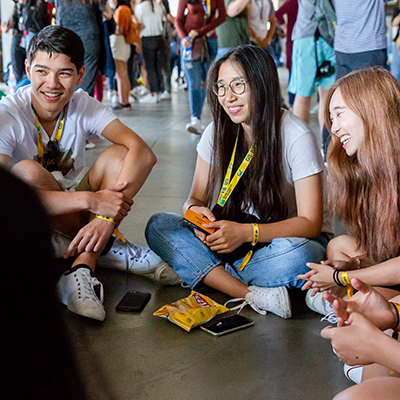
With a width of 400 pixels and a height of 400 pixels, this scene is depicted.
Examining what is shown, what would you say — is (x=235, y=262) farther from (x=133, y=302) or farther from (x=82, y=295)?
(x=82, y=295)

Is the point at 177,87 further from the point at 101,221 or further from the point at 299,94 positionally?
the point at 101,221

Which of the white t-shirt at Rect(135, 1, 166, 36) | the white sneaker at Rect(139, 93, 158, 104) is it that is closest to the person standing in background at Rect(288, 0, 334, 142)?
the white t-shirt at Rect(135, 1, 166, 36)

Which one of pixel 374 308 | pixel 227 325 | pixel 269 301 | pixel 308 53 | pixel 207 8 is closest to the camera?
pixel 374 308

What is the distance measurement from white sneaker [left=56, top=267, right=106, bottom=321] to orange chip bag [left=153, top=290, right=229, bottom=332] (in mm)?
238

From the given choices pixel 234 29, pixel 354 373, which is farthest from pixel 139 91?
pixel 354 373

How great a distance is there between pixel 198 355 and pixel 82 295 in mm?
556

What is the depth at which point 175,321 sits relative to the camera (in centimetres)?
217

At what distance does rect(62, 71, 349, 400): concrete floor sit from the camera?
175cm

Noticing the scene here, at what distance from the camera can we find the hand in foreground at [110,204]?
8.00 ft

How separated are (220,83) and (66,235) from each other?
1.00 meters

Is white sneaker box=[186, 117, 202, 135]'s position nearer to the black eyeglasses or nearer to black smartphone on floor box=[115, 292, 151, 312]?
the black eyeglasses

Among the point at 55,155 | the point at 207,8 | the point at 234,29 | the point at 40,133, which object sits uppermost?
the point at 207,8

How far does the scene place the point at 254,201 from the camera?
2479mm

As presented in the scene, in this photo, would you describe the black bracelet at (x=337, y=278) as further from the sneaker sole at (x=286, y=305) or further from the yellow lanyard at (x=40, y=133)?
the yellow lanyard at (x=40, y=133)
